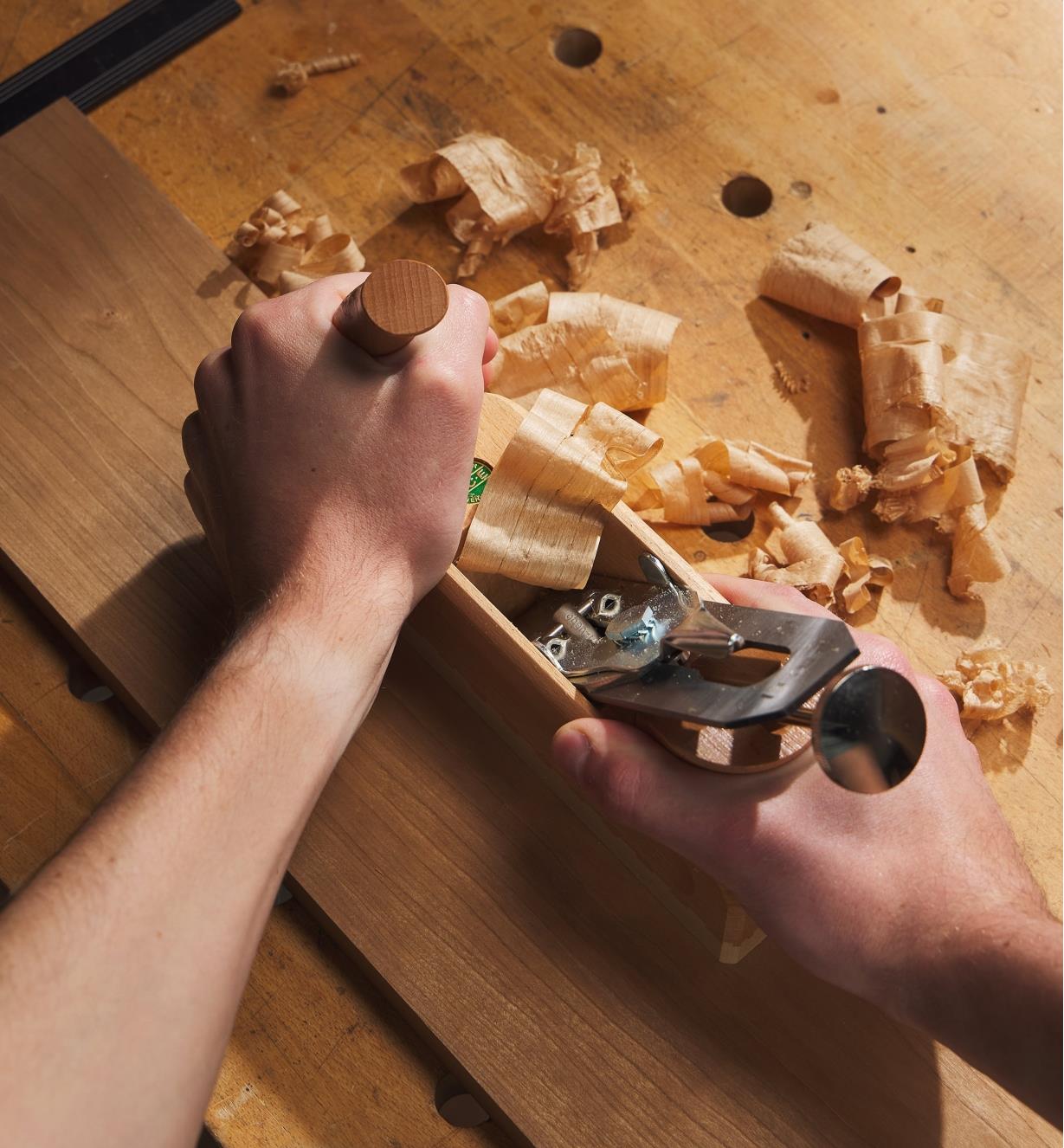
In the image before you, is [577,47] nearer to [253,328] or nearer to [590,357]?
[590,357]

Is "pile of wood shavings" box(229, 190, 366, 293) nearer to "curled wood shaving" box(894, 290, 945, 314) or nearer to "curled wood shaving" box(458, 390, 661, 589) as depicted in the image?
"curled wood shaving" box(458, 390, 661, 589)

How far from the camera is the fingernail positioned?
90cm

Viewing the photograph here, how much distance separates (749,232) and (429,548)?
0.74m

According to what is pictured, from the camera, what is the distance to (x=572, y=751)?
0.90m

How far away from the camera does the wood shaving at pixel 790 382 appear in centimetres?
Result: 132

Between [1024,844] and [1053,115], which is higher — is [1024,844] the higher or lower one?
the lower one

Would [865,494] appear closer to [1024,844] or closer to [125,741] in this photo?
[1024,844]

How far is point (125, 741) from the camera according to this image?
1073 millimetres

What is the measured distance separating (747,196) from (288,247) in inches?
23.8

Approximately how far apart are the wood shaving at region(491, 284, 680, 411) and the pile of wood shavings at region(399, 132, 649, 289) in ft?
0.40

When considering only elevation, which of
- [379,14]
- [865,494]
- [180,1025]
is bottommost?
[865,494]

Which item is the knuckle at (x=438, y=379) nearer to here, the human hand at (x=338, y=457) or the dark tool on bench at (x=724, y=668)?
the human hand at (x=338, y=457)

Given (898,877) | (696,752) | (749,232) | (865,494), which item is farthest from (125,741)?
(749,232)

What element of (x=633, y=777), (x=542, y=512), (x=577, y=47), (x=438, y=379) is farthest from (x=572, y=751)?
(x=577, y=47)
